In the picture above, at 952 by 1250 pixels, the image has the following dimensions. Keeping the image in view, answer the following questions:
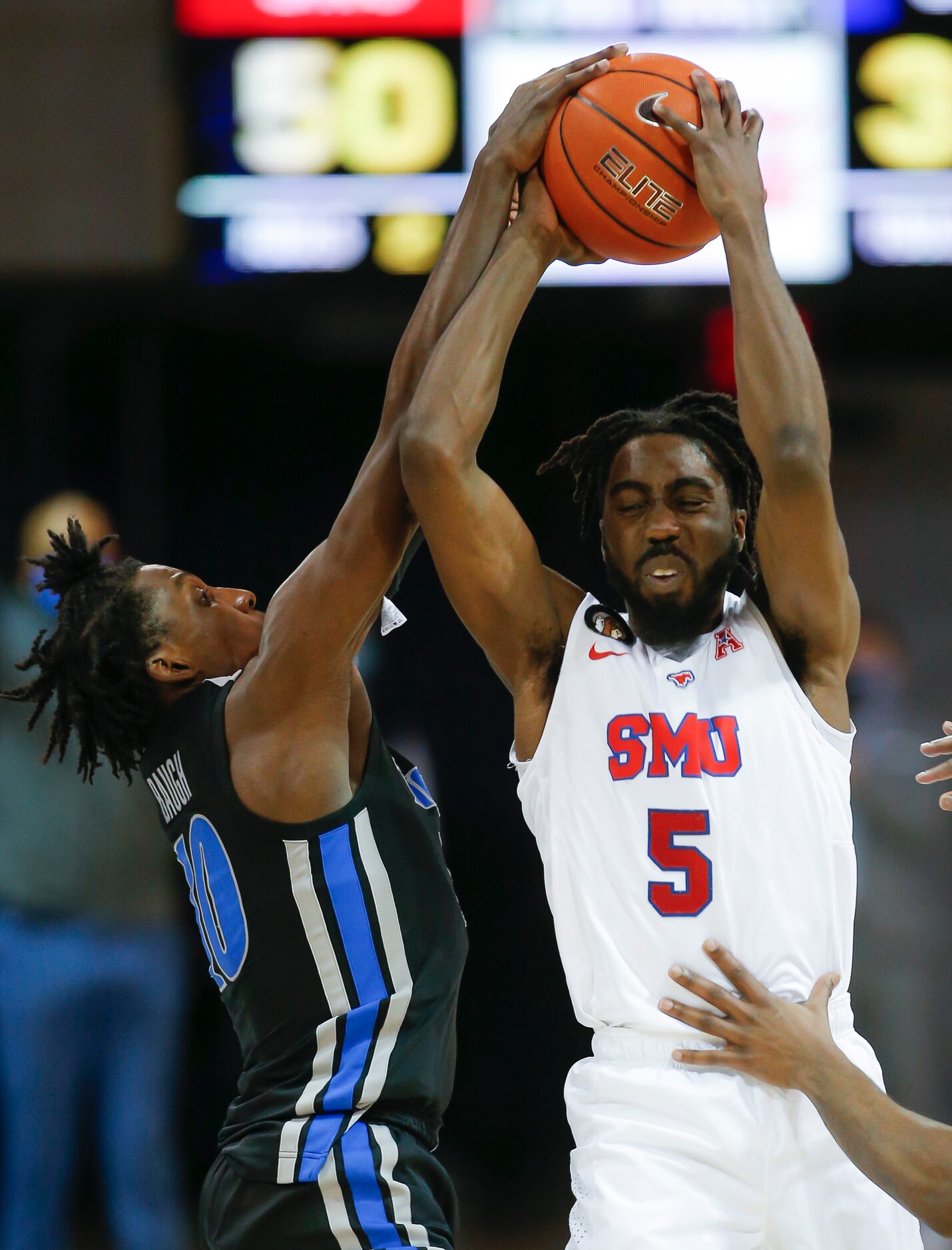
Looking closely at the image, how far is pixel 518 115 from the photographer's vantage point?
270 centimetres

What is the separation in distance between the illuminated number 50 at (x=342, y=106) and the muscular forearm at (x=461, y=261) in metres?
2.29

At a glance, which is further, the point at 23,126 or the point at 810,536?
the point at 23,126

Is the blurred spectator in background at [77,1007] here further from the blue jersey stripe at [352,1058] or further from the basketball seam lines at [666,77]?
the basketball seam lines at [666,77]

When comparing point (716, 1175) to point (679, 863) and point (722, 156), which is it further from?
point (722, 156)

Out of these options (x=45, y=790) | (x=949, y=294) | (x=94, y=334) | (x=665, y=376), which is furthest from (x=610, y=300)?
(x=45, y=790)

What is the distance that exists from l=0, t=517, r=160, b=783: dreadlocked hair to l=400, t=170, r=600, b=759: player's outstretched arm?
2.05 ft

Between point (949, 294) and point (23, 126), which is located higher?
point (23, 126)

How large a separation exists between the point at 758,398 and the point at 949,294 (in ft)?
9.46

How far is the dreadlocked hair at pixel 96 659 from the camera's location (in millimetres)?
2807

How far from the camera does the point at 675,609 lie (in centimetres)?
260

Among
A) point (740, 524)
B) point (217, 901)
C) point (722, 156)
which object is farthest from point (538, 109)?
point (217, 901)

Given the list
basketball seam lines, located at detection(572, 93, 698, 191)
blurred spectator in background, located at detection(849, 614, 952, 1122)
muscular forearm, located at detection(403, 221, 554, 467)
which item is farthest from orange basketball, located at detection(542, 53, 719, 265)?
blurred spectator in background, located at detection(849, 614, 952, 1122)

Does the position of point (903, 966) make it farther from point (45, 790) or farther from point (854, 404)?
point (45, 790)

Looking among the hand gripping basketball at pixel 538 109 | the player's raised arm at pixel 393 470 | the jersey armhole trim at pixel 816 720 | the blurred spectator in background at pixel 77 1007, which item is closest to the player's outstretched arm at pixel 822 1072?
the jersey armhole trim at pixel 816 720
